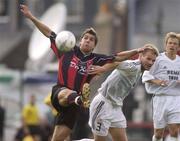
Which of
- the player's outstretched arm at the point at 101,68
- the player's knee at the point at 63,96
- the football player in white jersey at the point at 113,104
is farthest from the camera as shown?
the football player in white jersey at the point at 113,104

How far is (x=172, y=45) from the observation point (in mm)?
19219

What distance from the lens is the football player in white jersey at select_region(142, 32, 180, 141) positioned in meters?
19.4

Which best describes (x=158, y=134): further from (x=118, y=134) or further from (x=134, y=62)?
(x=134, y=62)

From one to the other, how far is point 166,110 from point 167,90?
1.28ft

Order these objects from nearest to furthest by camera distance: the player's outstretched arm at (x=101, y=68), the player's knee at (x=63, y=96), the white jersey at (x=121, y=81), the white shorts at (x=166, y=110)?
the player's knee at (x=63, y=96) → the player's outstretched arm at (x=101, y=68) → the white jersey at (x=121, y=81) → the white shorts at (x=166, y=110)

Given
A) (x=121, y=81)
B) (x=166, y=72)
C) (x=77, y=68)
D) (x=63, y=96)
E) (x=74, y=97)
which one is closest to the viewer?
(x=74, y=97)

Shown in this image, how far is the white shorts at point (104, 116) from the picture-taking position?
19.4m

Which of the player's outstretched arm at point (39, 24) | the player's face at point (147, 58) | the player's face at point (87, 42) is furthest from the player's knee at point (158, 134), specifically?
the player's outstretched arm at point (39, 24)

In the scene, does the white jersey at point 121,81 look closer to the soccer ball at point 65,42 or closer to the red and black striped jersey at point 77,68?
the red and black striped jersey at point 77,68

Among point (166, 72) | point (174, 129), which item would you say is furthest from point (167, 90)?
point (174, 129)

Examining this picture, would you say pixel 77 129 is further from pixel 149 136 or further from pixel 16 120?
pixel 16 120

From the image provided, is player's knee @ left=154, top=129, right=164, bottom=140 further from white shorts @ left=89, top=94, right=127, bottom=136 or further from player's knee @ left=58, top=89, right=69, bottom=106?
player's knee @ left=58, top=89, right=69, bottom=106

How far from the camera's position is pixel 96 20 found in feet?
203

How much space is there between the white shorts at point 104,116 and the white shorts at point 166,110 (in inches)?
27.4
